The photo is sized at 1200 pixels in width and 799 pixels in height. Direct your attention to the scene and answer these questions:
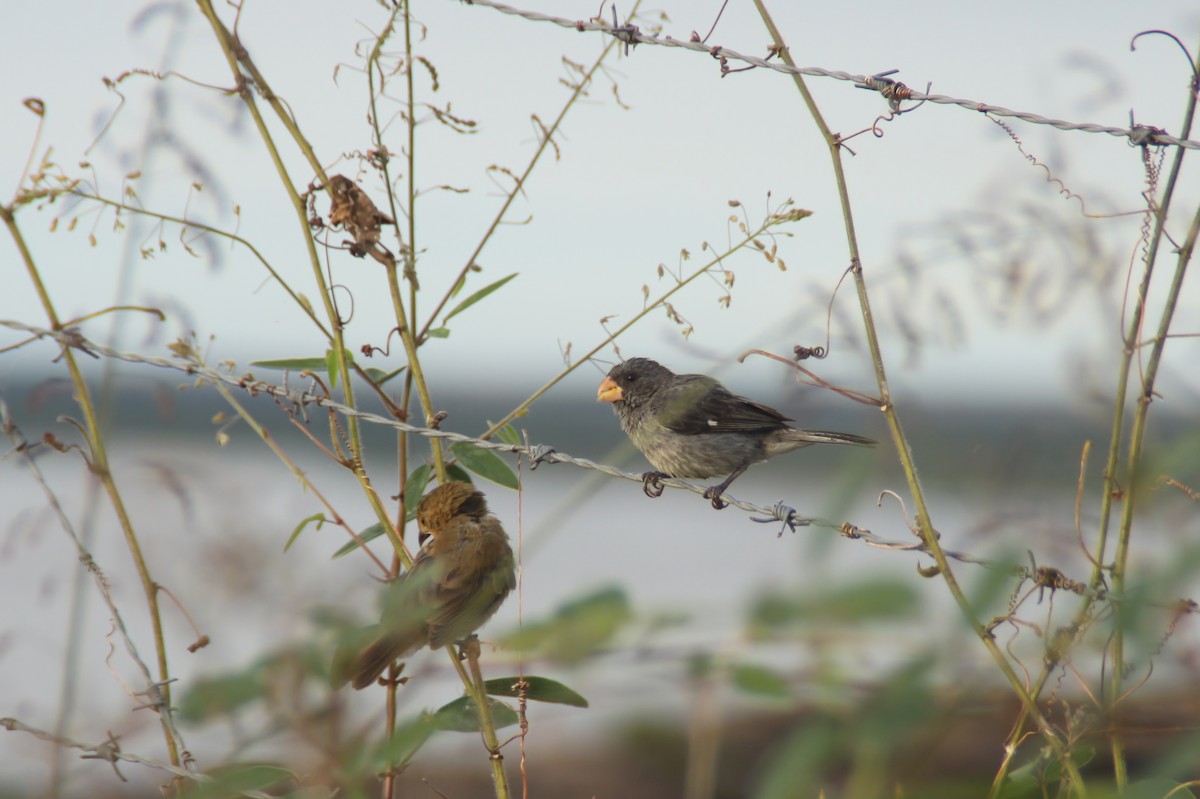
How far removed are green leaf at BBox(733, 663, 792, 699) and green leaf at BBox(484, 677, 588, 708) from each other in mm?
1100

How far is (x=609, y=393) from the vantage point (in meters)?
4.68

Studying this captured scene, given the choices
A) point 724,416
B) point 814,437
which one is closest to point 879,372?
point 814,437

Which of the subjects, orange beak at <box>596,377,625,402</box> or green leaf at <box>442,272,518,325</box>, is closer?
green leaf at <box>442,272,518,325</box>

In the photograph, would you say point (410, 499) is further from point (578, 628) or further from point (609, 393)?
point (609, 393)

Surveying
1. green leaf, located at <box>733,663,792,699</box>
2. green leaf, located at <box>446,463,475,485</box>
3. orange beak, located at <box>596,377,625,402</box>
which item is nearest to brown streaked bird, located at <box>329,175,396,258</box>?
green leaf, located at <box>446,463,475,485</box>

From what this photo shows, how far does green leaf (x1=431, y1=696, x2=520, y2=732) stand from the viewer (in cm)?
176

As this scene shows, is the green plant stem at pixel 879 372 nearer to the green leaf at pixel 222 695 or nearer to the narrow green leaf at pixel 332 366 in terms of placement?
the green leaf at pixel 222 695

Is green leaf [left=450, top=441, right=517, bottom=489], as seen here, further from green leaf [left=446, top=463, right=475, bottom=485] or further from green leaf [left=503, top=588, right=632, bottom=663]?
green leaf [left=503, top=588, right=632, bottom=663]

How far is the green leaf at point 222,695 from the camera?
838mm

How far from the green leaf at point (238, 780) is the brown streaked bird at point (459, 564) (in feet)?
0.63

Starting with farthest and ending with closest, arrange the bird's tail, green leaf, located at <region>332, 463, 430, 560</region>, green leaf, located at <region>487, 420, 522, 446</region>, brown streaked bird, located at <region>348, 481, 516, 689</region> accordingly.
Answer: the bird's tail, green leaf, located at <region>487, 420, 522, 446</region>, green leaf, located at <region>332, 463, 430, 560</region>, brown streaked bird, located at <region>348, 481, 516, 689</region>

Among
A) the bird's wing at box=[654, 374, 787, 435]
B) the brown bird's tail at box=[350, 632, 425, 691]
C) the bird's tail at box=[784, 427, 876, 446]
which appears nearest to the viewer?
the brown bird's tail at box=[350, 632, 425, 691]

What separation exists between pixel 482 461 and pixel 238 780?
1334 millimetres

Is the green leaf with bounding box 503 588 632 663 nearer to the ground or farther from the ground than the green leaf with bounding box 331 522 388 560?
nearer to the ground
